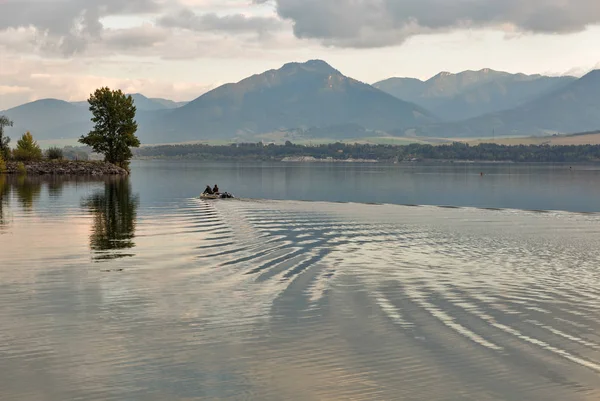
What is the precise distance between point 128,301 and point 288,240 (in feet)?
71.7

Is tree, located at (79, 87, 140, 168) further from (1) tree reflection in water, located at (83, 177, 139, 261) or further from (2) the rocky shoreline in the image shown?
(1) tree reflection in water, located at (83, 177, 139, 261)

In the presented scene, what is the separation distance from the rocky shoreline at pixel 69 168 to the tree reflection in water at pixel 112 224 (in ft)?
278

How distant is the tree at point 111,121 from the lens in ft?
588

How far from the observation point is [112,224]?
60125mm

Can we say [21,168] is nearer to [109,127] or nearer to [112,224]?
[109,127]

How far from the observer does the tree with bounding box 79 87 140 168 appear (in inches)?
7052

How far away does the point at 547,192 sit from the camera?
139 metres

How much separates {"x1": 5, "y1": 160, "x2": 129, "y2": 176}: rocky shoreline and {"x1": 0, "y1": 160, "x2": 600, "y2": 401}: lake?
425 ft

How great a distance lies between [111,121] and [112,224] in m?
125

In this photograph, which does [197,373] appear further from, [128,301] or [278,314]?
[128,301]

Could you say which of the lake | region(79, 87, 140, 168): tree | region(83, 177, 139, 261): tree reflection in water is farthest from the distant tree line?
the lake

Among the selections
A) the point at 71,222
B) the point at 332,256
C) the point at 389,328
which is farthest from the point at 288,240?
the point at 389,328

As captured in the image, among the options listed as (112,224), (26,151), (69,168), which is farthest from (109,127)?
(112,224)

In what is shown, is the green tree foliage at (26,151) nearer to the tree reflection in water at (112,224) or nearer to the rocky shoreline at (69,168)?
the rocky shoreline at (69,168)
